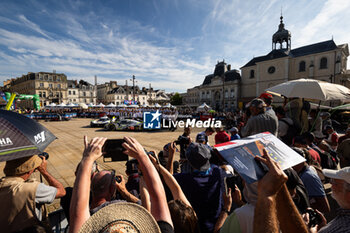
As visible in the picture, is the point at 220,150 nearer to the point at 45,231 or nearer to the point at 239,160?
the point at 239,160

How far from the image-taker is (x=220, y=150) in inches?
46.8

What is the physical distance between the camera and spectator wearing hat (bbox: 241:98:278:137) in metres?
3.01

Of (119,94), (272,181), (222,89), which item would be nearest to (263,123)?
(272,181)

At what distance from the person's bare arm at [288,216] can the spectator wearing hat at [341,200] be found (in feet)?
0.76

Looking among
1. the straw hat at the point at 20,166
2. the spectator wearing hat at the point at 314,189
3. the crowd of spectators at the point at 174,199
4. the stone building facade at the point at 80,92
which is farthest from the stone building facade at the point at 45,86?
the spectator wearing hat at the point at 314,189

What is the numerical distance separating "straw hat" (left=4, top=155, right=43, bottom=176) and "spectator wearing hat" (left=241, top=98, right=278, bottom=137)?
3.37 m

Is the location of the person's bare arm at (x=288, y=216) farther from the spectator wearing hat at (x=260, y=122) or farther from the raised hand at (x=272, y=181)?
the spectator wearing hat at (x=260, y=122)

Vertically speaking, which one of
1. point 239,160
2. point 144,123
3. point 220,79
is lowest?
point 144,123

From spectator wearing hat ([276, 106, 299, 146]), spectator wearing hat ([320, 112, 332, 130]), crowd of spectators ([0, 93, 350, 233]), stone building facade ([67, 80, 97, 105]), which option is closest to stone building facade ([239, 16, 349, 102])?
spectator wearing hat ([320, 112, 332, 130])

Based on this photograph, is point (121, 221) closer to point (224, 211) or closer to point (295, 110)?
point (224, 211)

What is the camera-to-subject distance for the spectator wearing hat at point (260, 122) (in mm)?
3010

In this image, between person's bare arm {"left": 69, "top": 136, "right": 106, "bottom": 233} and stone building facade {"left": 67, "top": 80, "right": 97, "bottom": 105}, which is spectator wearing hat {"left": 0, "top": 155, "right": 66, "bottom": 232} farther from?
stone building facade {"left": 67, "top": 80, "right": 97, "bottom": 105}

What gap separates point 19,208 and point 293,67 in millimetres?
52651

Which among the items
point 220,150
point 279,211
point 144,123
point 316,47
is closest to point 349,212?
point 279,211
